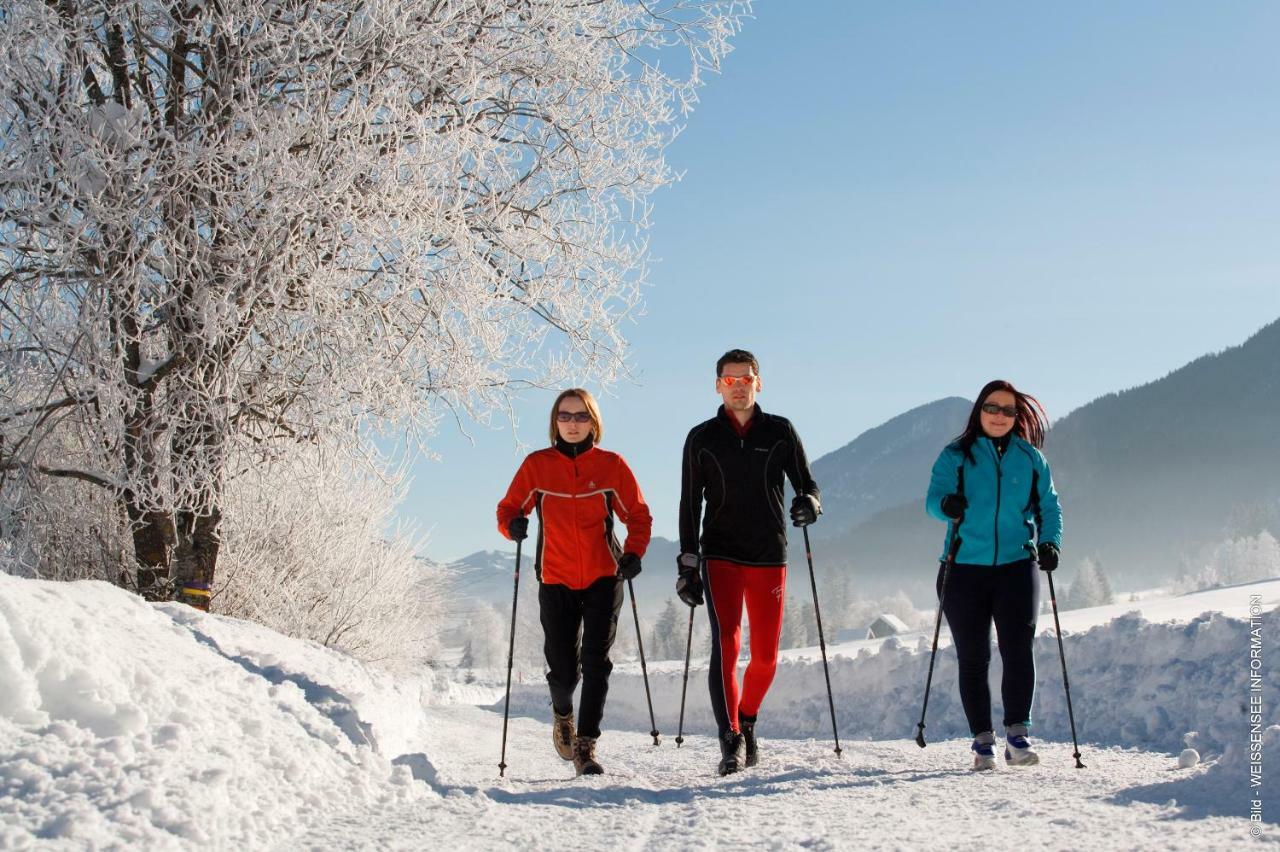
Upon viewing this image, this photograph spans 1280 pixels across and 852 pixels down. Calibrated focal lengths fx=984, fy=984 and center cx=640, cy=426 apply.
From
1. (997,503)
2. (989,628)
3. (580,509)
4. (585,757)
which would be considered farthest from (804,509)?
(585,757)

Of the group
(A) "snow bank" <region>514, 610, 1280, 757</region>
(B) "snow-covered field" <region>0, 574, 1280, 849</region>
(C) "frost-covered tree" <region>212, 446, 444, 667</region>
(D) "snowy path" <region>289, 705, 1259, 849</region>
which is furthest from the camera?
(C) "frost-covered tree" <region>212, 446, 444, 667</region>

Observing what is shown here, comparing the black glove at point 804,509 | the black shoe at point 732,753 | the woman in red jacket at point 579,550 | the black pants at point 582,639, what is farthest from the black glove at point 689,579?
the black shoe at point 732,753

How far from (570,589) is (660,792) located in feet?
4.62

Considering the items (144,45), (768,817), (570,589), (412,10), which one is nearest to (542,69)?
(412,10)

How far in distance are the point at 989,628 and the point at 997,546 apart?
1.60ft

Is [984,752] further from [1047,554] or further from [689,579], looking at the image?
[689,579]

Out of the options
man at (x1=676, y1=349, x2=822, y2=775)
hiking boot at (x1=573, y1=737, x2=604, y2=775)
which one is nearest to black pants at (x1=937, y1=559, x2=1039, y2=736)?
man at (x1=676, y1=349, x2=822, y2=775)

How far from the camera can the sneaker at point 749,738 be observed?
19.4 ft

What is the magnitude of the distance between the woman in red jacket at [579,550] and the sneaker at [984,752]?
7.24ft

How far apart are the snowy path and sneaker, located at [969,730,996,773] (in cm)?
8

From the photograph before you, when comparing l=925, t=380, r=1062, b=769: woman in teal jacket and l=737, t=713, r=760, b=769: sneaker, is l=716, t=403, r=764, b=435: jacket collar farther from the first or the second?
l=737, t=713, r=760, b=769: sneaker

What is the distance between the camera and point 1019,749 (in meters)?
5.67

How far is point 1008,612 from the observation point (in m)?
5.76

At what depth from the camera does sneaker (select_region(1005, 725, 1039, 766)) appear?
18.6 ft
